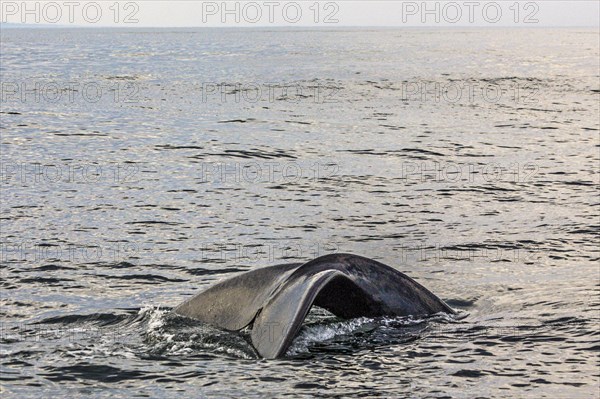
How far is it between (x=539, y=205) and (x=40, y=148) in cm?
1488

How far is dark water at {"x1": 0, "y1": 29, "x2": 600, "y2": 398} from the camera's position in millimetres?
8281

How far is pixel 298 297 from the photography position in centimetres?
746

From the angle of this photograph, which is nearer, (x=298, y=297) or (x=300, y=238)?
(x=298, y=297)

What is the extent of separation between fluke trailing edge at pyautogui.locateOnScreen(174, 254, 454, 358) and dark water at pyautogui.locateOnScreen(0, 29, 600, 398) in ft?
0.60

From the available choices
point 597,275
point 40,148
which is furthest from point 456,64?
point 597,275

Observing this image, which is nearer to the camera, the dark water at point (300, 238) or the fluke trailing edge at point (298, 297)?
the fluke trailing edge at point (298, 297)

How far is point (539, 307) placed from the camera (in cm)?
1046

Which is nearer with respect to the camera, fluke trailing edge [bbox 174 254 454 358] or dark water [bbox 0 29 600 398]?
fluke trailing edge [bbox 174 254 454 358]

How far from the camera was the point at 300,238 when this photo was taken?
1503cm

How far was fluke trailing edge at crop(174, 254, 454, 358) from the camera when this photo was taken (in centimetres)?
751

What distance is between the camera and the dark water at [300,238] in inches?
326

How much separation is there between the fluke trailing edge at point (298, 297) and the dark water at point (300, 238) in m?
0.18

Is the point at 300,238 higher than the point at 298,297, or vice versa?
the point at 298,297

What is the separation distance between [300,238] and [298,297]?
24.8 ft
